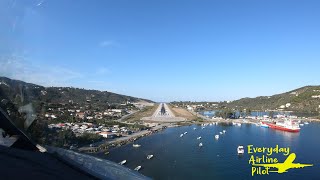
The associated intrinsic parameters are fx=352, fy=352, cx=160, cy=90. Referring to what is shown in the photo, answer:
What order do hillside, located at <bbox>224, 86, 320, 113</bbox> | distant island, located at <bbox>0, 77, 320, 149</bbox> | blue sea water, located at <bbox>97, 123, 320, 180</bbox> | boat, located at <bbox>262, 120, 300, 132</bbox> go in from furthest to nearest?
hillside, located at <bbox>224, 86, 320, 113</bbox>, boat, located at <bbox>262, 120, 300, 132</bbox>, blue sea water, located at <bbox>97, 123, 320, 180</bbox>, distant island, located at <bbox>0, 77, 320, 149</bbox>

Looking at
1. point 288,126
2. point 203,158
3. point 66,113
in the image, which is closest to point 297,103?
point 288,126

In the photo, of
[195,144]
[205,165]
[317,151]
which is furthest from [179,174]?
[317,151]

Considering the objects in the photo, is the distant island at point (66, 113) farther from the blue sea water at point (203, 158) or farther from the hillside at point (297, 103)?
the blue sea water at point (203, 158)

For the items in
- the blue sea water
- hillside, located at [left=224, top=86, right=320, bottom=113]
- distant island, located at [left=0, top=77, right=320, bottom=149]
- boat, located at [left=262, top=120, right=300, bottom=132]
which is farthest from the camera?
hillside, located at [left=224, top=86, right=320, bottom=113]

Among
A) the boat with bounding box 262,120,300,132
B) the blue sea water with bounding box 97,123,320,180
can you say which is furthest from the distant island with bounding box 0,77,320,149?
the boat with bounding box 262,120,300,132

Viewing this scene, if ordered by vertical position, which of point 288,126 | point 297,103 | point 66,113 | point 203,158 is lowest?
point 203,158

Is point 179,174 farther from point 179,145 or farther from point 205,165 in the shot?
point 179,145

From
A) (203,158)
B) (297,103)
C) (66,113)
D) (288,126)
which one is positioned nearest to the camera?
(66,113)

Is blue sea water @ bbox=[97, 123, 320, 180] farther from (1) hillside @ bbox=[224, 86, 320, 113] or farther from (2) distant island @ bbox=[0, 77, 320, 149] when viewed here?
(1) hillside @ bbox=[224, 86, 320, 113]

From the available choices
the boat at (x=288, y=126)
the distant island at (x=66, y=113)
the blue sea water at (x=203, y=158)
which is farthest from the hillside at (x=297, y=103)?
the blue sea water at (x=203, y=158)

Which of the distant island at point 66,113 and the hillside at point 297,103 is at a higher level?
the hillside at point 297,103

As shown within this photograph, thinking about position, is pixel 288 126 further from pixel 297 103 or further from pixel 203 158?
pixel 297 103
